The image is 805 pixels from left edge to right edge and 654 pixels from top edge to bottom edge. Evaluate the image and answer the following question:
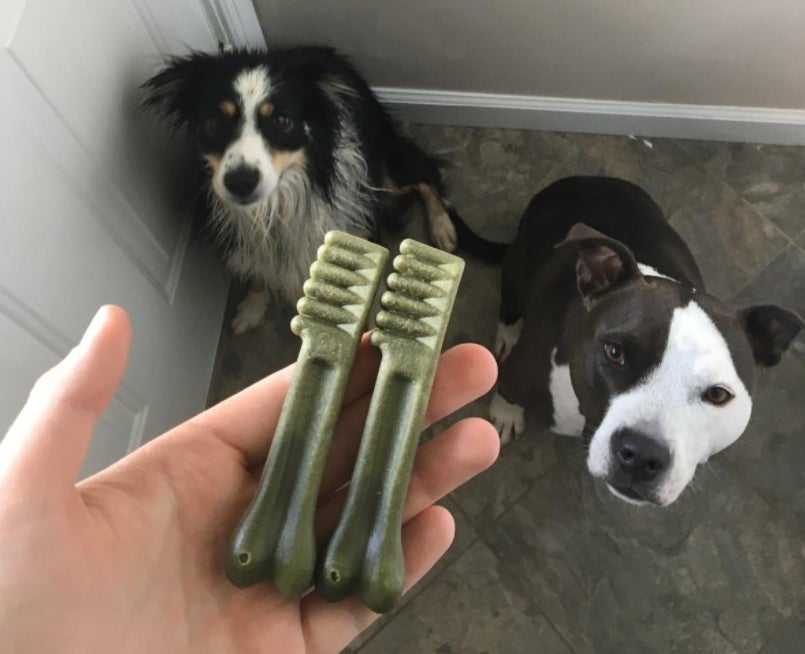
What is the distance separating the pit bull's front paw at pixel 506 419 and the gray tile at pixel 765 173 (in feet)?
2.99

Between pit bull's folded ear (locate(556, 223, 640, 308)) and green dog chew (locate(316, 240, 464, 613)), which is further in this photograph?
pit bull's folded ear (locate(556, 223, 640, 308))

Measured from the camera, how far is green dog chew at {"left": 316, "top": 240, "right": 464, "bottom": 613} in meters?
0.93

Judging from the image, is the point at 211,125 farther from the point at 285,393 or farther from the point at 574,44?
the point at 574,44

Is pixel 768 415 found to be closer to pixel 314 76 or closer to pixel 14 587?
pixel 314 76

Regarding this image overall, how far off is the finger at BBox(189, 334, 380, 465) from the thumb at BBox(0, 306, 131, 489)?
27cm

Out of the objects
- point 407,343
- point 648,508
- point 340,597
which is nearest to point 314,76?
point 407,343

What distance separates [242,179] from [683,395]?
2.96 feet

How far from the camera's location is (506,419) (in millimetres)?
1871

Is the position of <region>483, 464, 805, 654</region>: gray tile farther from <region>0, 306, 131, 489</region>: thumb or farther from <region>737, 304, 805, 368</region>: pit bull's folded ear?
<region>0, 306, 131, 489</region>: thumb

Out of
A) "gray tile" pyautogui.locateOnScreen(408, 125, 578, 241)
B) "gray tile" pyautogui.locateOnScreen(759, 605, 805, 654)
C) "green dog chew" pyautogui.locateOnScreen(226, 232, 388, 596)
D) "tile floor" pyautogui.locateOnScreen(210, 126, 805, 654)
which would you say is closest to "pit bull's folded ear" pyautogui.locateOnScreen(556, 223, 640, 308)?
"green dog chew" pyautogui.locateOnScreen(226, 232, 388, 596)

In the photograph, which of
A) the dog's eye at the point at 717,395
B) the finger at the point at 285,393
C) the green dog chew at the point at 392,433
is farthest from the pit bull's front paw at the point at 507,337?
A: the green dog chew at the point at 392,433

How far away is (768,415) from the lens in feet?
6.19

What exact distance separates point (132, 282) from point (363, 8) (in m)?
0.86

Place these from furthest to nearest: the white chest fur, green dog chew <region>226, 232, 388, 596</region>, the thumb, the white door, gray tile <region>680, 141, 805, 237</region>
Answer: gray tile <region>680, 141, 805, 237</region> → the white chest fur → the white door → green dog chew <region>226, 232, 388, 596</region> → the thumb
